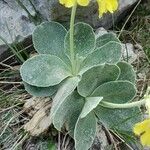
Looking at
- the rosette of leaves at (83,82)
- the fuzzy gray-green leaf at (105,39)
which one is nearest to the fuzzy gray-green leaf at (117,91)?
the rosette of leaves at (83,82)

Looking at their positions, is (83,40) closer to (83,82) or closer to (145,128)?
(83,82)

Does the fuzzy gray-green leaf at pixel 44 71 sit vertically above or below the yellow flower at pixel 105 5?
below

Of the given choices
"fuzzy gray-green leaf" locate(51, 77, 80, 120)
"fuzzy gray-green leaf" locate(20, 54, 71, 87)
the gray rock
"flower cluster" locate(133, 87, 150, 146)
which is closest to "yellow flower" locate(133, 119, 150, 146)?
"flower cluster" locate(133, 87, 150, 146)

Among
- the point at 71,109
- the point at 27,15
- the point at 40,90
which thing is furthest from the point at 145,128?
the point at 27,15

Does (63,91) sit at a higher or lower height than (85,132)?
higher

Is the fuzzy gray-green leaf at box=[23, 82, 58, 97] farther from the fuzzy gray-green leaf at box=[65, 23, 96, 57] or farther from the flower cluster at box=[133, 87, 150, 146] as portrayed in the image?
the flower cluster at box=[133, 87, 150, 146]

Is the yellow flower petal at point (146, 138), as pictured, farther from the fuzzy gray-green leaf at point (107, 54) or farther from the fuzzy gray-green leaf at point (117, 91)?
the fuzzy gray-green leaf at point (107, 54)

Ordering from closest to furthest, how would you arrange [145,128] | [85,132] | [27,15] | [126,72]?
[145,128] → [85,132] → [126,72] → [27,15]

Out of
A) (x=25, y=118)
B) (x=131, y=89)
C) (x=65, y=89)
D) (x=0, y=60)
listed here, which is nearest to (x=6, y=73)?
(x=0, y=60)
